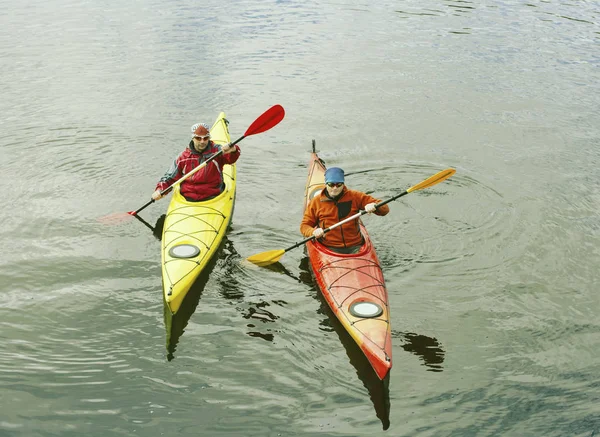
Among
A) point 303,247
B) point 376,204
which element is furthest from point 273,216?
point 376,204

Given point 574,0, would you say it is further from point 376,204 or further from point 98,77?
point 376,204

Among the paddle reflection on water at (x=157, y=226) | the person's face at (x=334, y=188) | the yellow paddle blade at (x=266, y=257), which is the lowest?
the paddle reflection on water at (x=157, y=226)

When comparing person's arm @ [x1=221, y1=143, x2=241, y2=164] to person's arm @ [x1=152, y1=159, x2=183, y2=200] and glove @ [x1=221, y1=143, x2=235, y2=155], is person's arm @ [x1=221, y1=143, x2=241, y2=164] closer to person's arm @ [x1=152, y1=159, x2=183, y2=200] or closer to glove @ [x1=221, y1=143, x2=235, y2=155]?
glove @ [x1=221, y1=143, x2=235, y2=155]

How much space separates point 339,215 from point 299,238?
1450mm

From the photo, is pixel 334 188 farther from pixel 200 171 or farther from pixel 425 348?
pixel 200 171

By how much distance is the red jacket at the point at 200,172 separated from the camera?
28.5ft

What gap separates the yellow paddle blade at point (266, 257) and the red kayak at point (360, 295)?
0.43m

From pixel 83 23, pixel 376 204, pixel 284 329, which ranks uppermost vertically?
pixel 376 204

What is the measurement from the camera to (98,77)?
50.7 ft

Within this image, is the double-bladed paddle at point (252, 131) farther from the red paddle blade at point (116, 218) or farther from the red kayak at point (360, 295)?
the red kayak at point (360, 295)

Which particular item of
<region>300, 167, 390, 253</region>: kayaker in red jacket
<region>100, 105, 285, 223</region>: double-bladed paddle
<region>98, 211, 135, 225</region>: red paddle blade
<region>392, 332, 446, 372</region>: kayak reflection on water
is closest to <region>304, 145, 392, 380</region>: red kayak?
<region>300, 167, 390, 253</region>: kayaker in red jacket

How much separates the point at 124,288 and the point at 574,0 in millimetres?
19563

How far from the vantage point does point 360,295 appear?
6801 millimetres

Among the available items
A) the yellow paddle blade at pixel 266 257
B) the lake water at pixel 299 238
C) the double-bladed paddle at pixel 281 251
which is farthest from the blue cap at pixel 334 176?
the lake water at pixel 299 238
